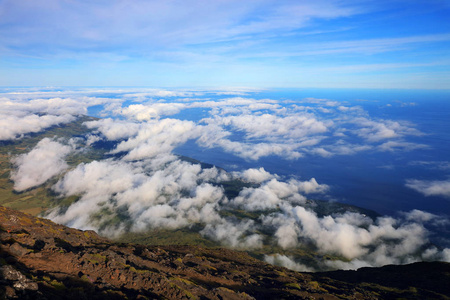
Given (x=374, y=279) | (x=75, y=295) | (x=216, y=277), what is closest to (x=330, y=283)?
(x=374, y=279)

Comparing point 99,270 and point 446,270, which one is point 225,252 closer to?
point 99,270

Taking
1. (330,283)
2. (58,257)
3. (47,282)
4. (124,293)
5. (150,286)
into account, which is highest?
(47,282)

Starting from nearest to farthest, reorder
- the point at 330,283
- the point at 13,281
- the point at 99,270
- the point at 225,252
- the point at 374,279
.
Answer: the point at 13,281 → the point at 99,270 → the point at 330,283 → the point at 374,279 → the point at 225,252

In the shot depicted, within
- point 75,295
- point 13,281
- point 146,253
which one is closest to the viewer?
point 13,281

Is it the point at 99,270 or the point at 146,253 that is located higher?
the point at 99,270

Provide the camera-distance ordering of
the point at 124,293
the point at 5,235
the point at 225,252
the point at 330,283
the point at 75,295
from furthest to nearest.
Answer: the point at 225,252
the point at 330,283
the point at 5,235
the point at 124,293
the point at 75,295

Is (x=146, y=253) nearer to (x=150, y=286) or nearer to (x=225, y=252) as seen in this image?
(x=150, y=286)

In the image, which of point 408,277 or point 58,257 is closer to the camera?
point 58,257

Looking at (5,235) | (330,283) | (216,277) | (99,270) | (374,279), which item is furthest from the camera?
(374,279)

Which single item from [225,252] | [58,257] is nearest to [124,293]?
[58,257]
